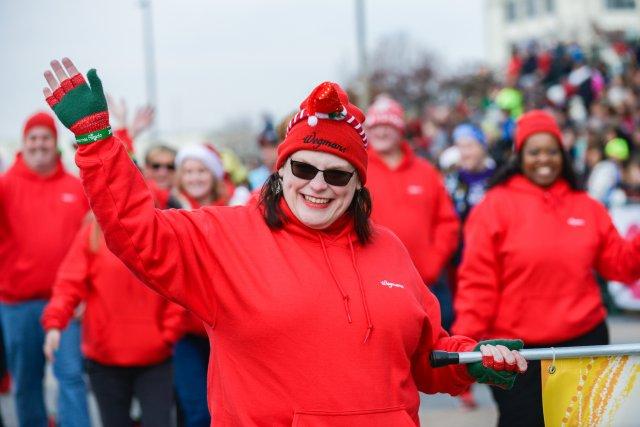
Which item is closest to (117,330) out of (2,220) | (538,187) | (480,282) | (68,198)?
(68,198)

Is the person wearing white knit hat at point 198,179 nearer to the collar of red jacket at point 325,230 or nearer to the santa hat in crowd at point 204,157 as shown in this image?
the santa hat in crowd at point 204,157

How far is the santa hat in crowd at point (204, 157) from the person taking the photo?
6.27 metres

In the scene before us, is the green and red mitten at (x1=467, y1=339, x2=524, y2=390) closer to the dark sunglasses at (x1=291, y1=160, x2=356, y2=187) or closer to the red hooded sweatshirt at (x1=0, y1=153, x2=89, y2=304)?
the dark sunglasses at (x1=291, y1=160, x2=356, y2=187)

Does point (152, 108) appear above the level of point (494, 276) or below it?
above

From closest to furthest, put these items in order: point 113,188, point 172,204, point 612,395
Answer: point 113,188, point 612,395, point 172,204

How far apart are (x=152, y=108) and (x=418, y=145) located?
53.0 ft

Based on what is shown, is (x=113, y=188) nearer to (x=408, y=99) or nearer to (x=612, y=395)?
(x=612, y=395)

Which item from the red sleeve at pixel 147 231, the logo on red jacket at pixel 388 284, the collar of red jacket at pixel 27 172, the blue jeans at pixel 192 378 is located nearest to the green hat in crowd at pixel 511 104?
the collar of red jacket at pixel 27 172

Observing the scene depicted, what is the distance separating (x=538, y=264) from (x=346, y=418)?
2.27m

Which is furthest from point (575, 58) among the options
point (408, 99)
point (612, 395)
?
point (408, 99)

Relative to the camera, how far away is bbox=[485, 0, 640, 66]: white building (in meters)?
56.9

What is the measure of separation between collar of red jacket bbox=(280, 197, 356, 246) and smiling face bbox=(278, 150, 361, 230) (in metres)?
0.02

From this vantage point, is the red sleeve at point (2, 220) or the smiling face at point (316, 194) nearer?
the smiling face at point (316, 194)

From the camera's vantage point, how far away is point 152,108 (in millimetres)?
6633
